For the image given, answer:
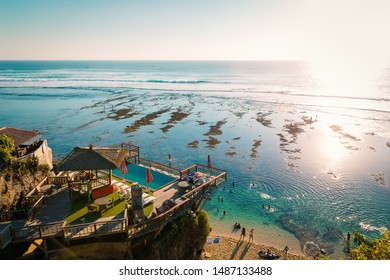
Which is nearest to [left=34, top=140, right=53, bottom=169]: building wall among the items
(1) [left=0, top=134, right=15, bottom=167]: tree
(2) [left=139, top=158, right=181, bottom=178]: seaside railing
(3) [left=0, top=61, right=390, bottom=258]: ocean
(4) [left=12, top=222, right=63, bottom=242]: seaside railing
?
(1) [left=0, top=134, right=15, bottom=167]: tree

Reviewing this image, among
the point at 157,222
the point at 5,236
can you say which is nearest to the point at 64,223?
the point at 5,236

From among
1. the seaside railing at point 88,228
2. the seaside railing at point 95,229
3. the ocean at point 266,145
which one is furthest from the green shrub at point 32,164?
the ocean at point 266,145

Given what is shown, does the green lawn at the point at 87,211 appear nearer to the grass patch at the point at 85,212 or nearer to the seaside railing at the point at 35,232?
the grass patch at the point at 85,212

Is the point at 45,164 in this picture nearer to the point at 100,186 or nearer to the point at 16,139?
the point at 16,139

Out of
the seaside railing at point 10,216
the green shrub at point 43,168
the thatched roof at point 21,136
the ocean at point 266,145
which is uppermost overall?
the thatched roof at point 21,136

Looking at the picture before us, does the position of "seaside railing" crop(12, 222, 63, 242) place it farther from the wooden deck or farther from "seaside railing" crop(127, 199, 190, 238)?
"seaside railing" crop(127, 199, 190, 238)

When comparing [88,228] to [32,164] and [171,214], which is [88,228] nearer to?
[171,214]

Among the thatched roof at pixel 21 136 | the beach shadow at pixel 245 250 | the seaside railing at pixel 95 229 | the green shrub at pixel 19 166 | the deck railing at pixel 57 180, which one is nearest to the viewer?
the seaside railing at pixel 95 229
